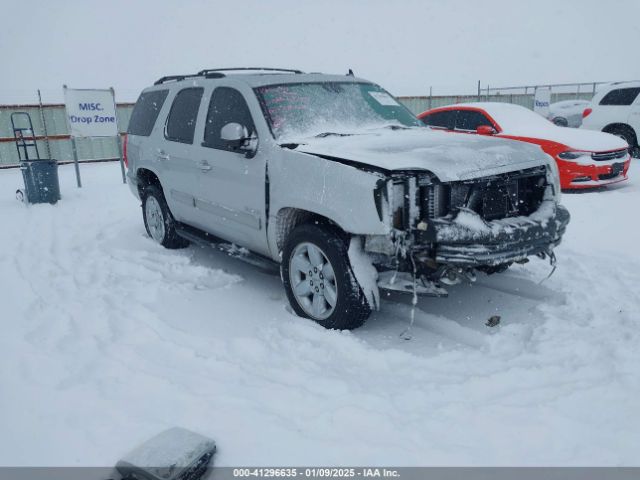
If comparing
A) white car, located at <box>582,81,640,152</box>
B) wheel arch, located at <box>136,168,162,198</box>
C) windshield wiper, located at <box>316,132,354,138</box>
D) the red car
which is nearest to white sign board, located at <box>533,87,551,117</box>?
white car, located at <box>582,81,640,152</box>

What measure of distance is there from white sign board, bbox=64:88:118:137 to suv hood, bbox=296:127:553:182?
8.99 metres

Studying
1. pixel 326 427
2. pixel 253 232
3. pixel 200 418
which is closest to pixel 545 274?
pixel 253 232

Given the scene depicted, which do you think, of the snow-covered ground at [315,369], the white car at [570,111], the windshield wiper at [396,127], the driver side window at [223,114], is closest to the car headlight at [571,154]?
the snow-covered ground at [315,369]

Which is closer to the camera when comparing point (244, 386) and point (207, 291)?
point (244, 386)

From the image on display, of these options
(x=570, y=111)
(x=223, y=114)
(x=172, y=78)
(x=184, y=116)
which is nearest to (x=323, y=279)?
(x=223, y=114)

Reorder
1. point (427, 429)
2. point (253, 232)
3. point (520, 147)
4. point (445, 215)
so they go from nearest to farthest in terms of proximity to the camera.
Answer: point (427, 429) < point (445, 215) < point (520, 147) < point (253, 232)

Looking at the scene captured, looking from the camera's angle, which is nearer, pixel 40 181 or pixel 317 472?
pixel 317 472

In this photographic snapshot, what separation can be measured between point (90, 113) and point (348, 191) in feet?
32.5

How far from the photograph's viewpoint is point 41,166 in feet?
31.7

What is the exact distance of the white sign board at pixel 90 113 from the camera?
1145 cm

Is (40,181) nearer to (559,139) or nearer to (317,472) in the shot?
(317,472)

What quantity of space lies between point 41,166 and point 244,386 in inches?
319

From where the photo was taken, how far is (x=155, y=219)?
666 centimetres

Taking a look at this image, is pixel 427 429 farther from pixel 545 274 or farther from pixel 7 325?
pixel 7 325
